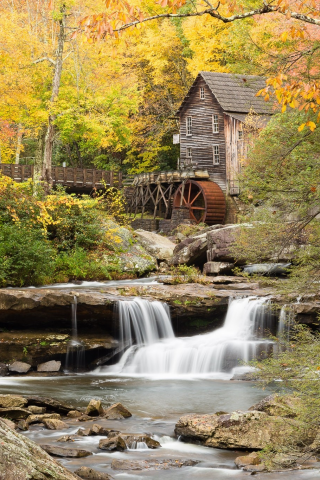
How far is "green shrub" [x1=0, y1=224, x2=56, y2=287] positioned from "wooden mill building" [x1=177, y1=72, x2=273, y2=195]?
16.3 metres

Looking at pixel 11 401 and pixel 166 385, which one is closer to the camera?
pixel 11 401

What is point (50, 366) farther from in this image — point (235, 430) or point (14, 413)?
point (235, 430)

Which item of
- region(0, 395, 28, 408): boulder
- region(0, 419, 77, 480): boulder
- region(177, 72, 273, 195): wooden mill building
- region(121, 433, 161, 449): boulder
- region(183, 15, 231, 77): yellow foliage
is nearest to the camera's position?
region(0, 419, 77, 480): boulder

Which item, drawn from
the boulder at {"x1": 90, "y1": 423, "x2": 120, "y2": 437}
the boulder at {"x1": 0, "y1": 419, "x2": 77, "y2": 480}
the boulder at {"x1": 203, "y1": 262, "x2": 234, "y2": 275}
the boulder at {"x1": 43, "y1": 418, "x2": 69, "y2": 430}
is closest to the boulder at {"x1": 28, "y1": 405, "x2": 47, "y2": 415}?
the boulder at {"x1": 43, "y1": 418, "x2": 69, "y2": 430}

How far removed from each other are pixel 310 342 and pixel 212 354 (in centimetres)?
654

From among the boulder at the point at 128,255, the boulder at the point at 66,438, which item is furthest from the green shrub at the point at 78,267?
the boulder at the point at 66,438

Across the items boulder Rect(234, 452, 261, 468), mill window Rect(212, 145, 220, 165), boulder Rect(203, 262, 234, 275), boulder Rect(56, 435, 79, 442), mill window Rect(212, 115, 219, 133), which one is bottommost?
boulder Rect(56, 435, 79, 442)

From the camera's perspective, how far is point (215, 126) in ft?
115

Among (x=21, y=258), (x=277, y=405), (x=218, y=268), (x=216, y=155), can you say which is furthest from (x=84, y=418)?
(x=216, y=155)

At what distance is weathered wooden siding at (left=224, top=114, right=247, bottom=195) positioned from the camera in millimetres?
32531

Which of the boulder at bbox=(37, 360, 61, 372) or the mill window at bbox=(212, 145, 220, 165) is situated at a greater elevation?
the mill window at bbox=(212, 145, 220, 165)

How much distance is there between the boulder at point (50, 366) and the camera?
12.8m

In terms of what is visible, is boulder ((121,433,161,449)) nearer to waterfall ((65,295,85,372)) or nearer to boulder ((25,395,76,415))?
boulder ((25,395,76,415))

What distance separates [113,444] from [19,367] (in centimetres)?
561
